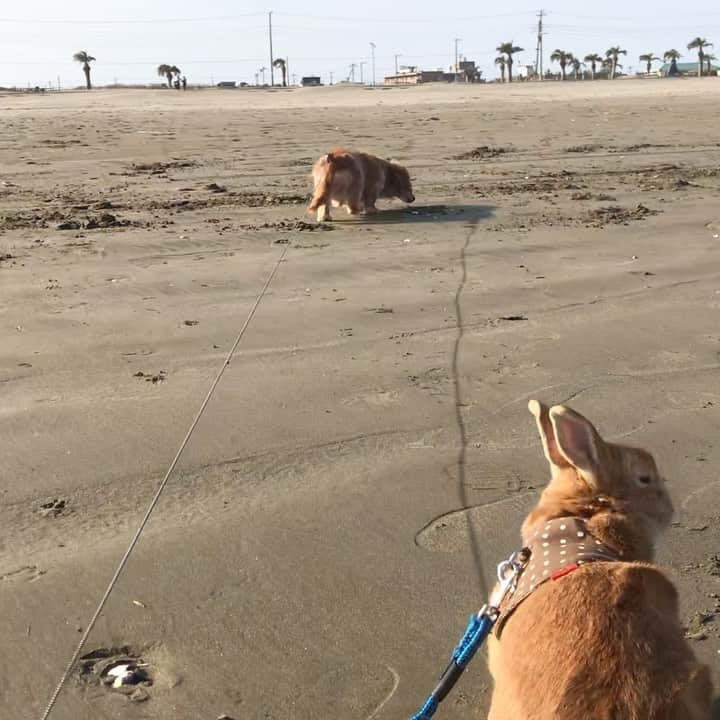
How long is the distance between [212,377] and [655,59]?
13654 centimetres

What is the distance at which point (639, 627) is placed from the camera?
2.49 meters

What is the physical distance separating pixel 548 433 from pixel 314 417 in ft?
7.60

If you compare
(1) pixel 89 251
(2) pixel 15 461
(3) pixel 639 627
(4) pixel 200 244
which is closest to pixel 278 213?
(4) pixel 200 244

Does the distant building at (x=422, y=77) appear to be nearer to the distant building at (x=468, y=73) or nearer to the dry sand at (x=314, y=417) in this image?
the distant building at (x=468, y=73)

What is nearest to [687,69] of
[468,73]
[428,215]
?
[468,73]

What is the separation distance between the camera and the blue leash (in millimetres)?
2691

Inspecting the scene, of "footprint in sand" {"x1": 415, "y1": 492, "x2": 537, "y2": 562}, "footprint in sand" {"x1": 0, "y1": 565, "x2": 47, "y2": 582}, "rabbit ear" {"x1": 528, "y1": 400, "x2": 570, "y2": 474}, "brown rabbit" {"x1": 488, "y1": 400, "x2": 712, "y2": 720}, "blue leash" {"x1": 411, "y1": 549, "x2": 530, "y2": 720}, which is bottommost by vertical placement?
"footprint in sand" {"x1": 415, "y1": 492, "x2": 537, "y2": 562}

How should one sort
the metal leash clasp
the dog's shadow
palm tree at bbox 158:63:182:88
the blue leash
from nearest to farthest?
the blue leash, the metal leash clasp, the dog's shadow, palm tree at bbox 158:63:182:88

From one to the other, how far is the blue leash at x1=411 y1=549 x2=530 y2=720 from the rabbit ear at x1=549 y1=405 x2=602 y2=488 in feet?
1.22

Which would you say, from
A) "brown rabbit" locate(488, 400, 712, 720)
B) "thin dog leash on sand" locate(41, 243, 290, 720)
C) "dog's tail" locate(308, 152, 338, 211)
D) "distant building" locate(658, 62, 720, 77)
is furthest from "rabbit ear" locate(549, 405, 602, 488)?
"distant building" locate(658, 62, 720, 77)

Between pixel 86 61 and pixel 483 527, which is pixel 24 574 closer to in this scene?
pixel 483 527

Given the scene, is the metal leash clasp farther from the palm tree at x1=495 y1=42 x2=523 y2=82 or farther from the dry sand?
the palm tree at x1=495 y1=42 x2=523 y2=82

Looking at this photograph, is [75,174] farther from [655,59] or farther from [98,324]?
[655,59]

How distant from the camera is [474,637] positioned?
2760 millimetres
